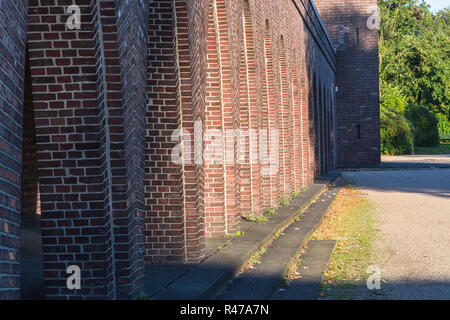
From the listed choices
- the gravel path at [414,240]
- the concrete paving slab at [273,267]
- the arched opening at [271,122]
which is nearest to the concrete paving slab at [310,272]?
the concrete paving slab at [273,267]

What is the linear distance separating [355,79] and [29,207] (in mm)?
25224

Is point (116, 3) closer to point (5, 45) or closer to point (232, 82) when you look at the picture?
point (5, 45)

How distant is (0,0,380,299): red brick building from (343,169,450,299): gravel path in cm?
230

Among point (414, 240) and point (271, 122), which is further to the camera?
point (271, 122)

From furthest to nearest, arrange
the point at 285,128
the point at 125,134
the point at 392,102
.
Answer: the point at 392,102 → the point at 285,128 → the point at 125,134

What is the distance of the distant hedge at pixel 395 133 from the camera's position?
140 feet

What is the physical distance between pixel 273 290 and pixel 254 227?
3.74 metres

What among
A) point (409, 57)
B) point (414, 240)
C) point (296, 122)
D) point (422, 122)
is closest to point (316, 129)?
point (296, 122)

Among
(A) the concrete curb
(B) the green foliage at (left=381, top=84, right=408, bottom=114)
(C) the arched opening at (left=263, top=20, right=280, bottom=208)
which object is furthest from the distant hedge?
(A) the concrete curb

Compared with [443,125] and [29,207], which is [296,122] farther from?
[443,125]

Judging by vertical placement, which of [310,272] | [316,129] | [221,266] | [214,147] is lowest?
Answer: [310,272]

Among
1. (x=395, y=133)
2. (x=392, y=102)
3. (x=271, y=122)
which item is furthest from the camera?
(x=392, y=102)

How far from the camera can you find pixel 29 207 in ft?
44.2

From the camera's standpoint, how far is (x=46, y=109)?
5656 mm
